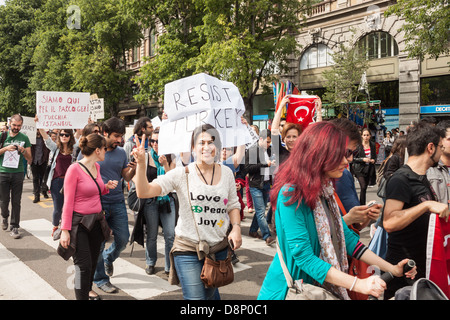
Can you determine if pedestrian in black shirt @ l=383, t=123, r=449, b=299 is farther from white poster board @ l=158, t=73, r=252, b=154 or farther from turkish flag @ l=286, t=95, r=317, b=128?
turkish flag @ l=286, t=95, r=317, b=128

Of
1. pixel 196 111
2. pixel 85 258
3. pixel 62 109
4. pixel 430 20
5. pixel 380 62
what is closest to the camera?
pixel 85 258

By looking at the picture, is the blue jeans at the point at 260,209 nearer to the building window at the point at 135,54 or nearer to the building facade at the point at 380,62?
the building facade at the point at 380,62

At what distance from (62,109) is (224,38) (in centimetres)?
1134

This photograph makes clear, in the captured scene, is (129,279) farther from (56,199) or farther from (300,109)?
(300,109)

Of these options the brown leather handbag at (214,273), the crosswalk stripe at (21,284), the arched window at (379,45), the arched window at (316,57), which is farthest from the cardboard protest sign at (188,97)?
the arched window at (316,57)

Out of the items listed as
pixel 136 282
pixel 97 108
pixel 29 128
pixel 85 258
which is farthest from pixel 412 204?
pixel 97 108

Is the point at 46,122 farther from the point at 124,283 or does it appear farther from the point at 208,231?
the point at 208,231

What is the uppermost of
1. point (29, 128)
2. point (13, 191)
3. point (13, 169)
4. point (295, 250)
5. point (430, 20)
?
point (430, 20)

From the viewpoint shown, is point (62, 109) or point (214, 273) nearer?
point (214, 273)

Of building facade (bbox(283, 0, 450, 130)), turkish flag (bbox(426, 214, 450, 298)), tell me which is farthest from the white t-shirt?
building facade (bbox(283, 0, 450, 130))

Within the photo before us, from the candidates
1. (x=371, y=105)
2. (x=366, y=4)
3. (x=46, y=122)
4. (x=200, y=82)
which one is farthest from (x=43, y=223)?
(x=366, y=4)

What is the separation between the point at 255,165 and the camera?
7141 mm

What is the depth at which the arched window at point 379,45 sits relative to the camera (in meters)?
21.4

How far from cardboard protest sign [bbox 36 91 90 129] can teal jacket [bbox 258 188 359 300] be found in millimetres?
6854
